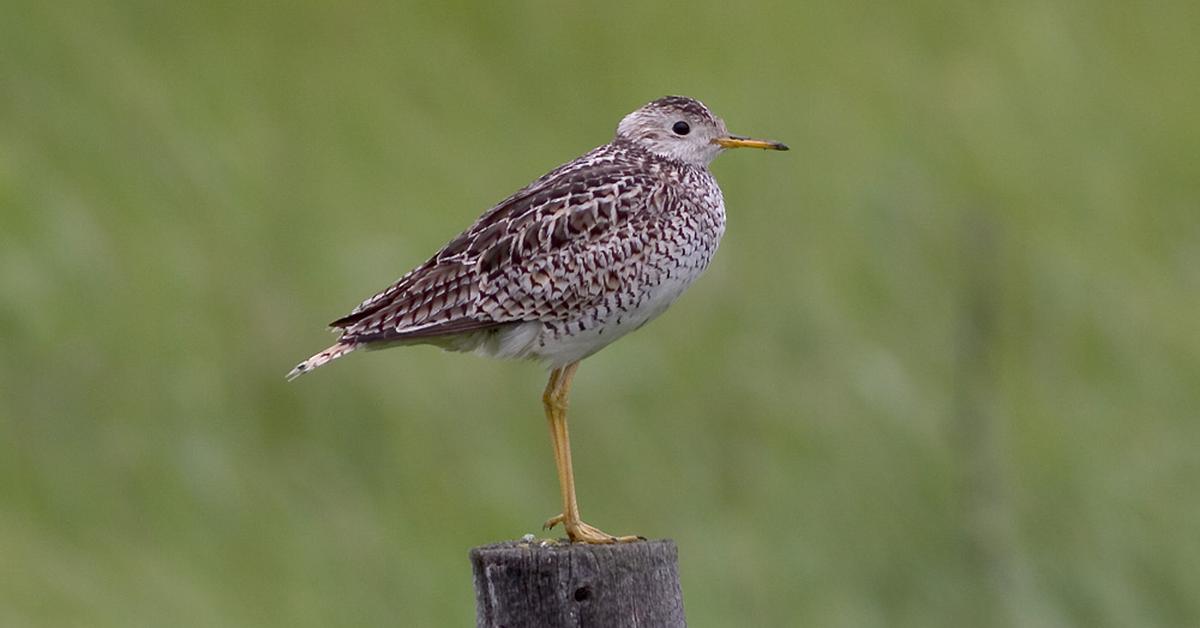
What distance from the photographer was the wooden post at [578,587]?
26.9ft

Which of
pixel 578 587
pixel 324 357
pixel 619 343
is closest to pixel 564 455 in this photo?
pixel 324 357

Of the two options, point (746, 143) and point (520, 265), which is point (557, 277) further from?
point (746, 143)

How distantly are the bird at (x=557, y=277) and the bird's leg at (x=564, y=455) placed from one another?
2 centimetres

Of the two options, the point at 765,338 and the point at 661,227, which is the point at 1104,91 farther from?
the point at 661,227

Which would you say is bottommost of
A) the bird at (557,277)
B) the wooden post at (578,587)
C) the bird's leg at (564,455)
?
the wooden post at (578,587)

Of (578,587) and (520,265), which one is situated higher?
(520,265)

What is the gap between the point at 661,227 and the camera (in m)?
11.1

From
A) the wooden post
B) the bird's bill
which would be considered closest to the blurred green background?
the bird's bill

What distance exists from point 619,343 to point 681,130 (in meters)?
12.9

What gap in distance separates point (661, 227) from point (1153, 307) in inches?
813

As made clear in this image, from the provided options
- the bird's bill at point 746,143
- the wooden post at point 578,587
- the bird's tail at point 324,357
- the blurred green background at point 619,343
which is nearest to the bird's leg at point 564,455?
the bird's tail at point 324,357

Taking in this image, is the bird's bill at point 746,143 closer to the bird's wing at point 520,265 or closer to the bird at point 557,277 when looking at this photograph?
the bird at point 557,277

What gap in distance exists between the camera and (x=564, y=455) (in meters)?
11.2

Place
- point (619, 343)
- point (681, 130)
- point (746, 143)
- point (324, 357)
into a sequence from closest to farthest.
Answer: point (324, 357)
point (746, 143)
point (681, 130)
point (619, 343)
